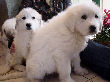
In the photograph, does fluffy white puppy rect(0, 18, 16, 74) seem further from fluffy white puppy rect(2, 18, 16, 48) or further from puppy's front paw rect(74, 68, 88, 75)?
puppy's front paw rect(74, 68, 88, 75)

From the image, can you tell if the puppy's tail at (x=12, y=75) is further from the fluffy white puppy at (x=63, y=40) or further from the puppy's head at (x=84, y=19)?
the puppy's head at (x=84, y=19)

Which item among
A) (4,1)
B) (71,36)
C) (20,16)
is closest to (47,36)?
(71,36)

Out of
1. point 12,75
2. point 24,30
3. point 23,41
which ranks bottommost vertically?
point 12,75

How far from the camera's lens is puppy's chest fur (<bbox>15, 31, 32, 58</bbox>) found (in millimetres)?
1541

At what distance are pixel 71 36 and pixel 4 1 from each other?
1312 millimetres

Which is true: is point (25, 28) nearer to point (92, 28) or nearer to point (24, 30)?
point (24, 30)

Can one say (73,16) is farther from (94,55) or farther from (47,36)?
(94,55)

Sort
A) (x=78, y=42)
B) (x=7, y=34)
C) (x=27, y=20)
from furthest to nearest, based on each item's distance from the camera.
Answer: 1. (x=7, y=34)
2. (x=27, y=20)
3. (x=78, y=42)

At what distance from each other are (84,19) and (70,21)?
0.34ft

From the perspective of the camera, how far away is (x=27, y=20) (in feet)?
4.90

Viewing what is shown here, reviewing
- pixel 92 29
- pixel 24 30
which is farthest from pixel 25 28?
pixel 92 29

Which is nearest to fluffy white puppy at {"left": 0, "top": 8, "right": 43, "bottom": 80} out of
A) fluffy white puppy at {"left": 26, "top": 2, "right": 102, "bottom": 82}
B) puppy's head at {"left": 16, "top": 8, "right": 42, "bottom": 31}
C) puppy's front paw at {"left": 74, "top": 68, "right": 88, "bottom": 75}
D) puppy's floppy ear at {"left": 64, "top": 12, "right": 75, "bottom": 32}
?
puppy's head at {"left": 16, "top": 8, "right": 42, "bottom": 31}

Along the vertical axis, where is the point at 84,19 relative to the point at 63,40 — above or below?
above

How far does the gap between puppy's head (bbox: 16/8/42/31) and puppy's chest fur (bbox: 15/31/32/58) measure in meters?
0.06
